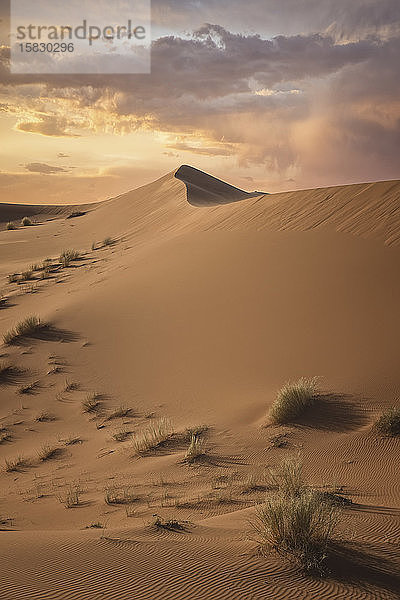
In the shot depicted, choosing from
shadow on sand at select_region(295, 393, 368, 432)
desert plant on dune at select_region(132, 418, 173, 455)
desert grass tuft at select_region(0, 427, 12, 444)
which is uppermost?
shadow on sand at select_region(295, 393, 368, 432)

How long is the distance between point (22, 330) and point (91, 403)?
431 centimetres

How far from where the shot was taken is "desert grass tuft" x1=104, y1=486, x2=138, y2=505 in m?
5.72

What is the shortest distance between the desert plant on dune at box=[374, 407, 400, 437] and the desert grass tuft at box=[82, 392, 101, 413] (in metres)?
4.74

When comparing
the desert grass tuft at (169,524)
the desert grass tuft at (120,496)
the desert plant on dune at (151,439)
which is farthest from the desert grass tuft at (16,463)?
the desert grass tuft at (169,524)

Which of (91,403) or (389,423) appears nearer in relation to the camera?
(389,423)

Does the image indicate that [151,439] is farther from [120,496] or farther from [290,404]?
[290,404]

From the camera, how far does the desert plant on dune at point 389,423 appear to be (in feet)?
21.8

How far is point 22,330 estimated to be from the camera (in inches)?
504

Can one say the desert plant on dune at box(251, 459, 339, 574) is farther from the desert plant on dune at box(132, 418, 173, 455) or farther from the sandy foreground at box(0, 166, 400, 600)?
the desert plant on dune at box(132, 418, 173, 455)

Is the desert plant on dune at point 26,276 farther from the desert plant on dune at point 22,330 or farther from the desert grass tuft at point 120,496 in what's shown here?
the desert grass tuft at point 120,496

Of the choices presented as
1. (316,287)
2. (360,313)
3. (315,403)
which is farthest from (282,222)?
(315,403)

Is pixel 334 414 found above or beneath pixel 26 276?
beneath

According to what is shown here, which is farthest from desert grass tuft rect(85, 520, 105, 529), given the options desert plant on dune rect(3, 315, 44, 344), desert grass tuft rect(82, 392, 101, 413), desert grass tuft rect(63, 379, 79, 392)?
desert plant on dune rect(3, 315, 44, 344)

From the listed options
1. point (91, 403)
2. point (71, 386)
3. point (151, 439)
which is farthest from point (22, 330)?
point (151, 439)
